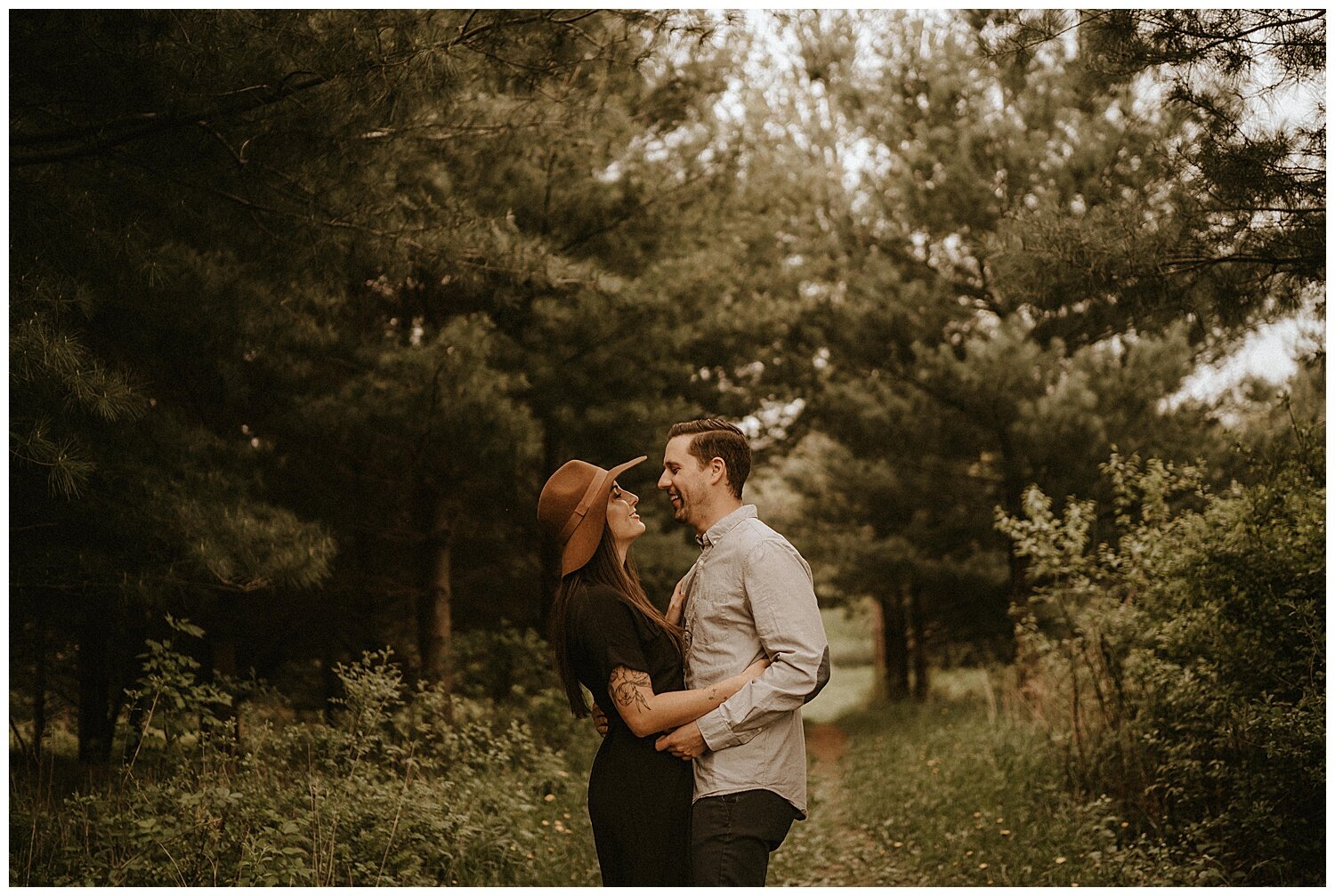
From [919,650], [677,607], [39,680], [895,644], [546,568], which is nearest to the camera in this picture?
[677,607]

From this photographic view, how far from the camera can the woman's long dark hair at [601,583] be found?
3381 mm

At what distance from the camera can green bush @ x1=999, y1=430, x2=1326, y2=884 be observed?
5.26 m

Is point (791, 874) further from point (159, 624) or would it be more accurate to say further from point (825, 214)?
point (825, 214)

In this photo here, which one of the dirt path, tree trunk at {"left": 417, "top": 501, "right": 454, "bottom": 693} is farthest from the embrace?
the dirt path

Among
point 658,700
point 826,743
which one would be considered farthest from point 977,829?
point 826,743

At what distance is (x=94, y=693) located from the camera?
9203 millimetres

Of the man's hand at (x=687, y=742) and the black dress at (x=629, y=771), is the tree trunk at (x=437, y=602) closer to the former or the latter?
the black dress at (x=629, y=771)

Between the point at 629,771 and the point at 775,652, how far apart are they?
610 millimetres

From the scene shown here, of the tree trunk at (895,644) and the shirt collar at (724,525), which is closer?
the shirt collar at (724,525)

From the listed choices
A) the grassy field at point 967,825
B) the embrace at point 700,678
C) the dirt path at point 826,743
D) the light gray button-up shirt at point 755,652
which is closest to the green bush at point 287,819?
the grassy field at point 967,825

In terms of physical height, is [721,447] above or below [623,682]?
above

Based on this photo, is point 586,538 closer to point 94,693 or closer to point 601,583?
point 601,583

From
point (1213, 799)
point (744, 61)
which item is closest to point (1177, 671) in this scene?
point (1213, 799)

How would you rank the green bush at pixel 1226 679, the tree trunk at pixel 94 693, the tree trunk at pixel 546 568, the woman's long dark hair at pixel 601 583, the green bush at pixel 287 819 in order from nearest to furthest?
the woman's long dark hair at pixel 601 583 → the green bush at pixel 287 819 → the green bush at pixel 1226 679 → the tree trunk at pixel 94 693 → the tree trunk at pixel 546 568
